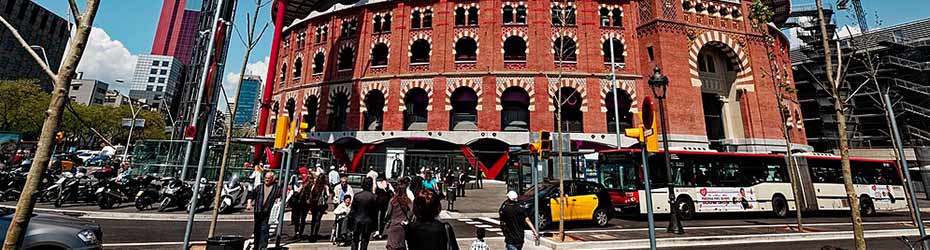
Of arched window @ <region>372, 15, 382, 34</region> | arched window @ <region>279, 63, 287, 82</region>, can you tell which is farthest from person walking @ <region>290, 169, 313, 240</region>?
arched window @ <region>279, 63, 287, 82</region>

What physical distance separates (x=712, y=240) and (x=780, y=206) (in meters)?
8.56

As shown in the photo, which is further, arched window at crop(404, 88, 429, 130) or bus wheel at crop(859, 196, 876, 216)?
arched window at crop(404, 88, 429, 130)

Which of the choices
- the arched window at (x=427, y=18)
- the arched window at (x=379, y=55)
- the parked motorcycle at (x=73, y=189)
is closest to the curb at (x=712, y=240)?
the parked motorcycle at (x=73, y=189)

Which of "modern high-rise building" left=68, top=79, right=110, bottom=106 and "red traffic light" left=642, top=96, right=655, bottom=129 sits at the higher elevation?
"modern high-rise building" left=68, top=79, right=110, bottom=106

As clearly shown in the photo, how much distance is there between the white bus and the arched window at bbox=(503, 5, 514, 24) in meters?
14.5

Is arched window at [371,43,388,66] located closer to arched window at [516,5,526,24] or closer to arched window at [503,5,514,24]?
arched window at [503,5,514,24]

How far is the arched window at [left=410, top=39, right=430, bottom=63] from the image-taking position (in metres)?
27.3

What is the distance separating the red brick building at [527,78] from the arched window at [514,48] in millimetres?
112

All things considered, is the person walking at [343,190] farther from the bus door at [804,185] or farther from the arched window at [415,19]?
the arched window at [415,19]

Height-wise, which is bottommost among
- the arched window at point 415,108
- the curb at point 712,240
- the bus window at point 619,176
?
the curb at point 712,240

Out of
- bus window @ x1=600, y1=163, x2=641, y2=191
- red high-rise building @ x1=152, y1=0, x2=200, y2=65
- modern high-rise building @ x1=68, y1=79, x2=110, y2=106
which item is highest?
red high-rise building @ x1=152, y1=0, x2=200, y2=65

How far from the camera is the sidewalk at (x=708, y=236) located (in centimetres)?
934

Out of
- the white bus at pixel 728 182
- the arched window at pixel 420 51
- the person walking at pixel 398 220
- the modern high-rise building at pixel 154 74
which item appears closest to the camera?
the person walking at pixel 398 220

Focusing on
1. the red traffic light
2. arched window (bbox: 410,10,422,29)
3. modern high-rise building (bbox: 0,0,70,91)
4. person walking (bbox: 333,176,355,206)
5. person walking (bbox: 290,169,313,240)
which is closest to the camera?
the red traffic light
